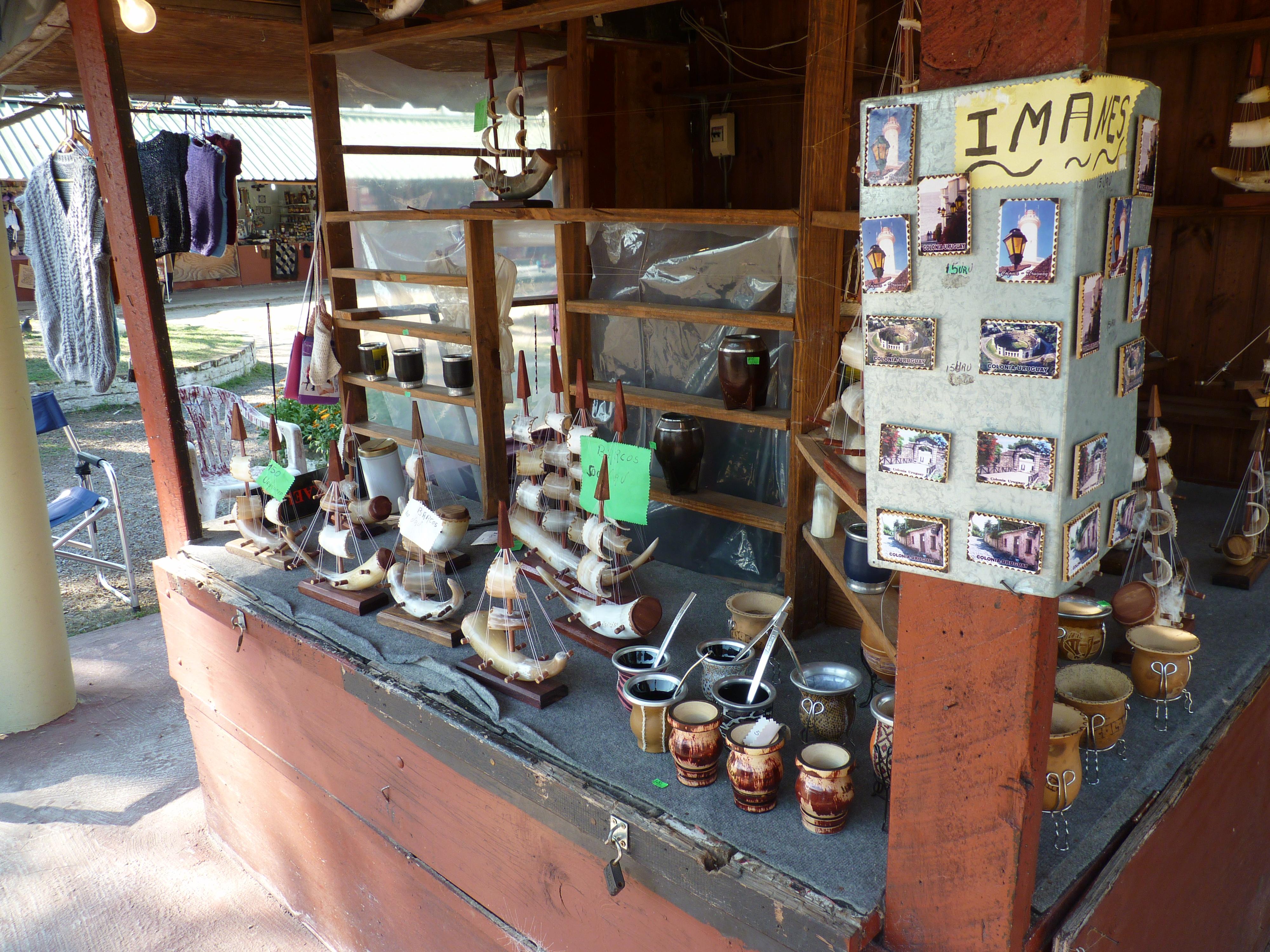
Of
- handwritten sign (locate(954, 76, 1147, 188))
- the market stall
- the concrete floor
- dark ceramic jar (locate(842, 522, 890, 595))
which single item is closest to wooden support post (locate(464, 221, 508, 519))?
the market stall

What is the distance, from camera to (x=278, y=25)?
2738 mm

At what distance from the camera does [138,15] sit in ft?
7.43

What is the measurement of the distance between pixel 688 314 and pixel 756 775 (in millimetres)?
1068

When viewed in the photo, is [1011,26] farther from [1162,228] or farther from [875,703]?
[1162,228]

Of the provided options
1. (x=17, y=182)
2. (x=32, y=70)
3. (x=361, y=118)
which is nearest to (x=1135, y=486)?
(x=361, y=118)

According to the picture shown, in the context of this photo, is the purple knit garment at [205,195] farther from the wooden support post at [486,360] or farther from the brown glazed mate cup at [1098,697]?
the brown glazed mate cup at [1098,697]

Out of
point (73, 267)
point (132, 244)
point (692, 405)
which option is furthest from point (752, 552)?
point (73, 267)

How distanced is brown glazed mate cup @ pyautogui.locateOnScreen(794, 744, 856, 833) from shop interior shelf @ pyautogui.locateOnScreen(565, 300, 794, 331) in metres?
0.91

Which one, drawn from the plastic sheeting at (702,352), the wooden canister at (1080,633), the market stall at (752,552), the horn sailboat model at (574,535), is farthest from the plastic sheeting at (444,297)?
the wooden canister at (1080,633)

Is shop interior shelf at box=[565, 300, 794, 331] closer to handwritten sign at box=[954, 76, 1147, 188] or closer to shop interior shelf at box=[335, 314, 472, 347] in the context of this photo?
shop interior shelf at box=[335, 314, 472, 347]

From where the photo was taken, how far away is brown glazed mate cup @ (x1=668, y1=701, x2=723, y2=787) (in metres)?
1.52

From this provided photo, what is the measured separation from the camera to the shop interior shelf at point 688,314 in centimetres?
196

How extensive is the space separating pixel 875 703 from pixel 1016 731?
459 mm

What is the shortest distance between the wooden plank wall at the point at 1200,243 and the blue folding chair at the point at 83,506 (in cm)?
437
